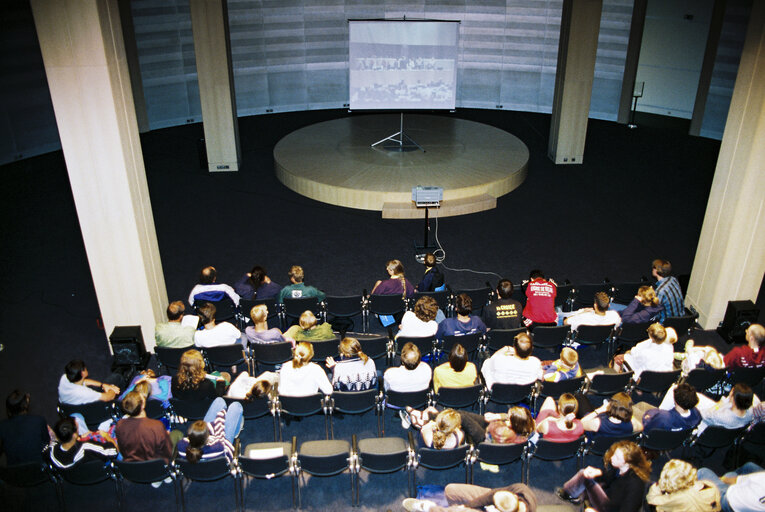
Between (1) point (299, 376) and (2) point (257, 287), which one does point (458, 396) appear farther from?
(2) point (257, 287)

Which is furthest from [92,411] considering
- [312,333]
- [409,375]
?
[409,375]

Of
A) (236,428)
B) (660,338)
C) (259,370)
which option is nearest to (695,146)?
(660,338)

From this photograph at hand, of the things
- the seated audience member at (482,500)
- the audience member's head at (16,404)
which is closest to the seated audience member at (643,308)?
the seated audience member at (482,500)

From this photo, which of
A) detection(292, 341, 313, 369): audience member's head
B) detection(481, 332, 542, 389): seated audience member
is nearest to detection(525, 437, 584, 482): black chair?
detection(481, 332, 542, 389): seated audience member

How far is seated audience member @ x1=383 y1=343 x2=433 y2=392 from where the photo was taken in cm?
589

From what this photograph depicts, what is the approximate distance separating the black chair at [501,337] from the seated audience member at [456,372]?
34.5 inches

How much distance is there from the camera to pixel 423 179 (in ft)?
38.2

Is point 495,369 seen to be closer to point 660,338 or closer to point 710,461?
point 660,338

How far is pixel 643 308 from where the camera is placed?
7172mm

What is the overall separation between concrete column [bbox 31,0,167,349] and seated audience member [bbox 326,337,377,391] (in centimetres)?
290

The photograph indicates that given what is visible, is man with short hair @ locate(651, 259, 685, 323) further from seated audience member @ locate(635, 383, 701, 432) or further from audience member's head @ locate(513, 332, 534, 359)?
Result: audience member's head @ locate(513, 332, 534, 359)

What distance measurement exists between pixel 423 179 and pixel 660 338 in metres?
6.19

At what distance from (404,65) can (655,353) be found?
26.1 feet

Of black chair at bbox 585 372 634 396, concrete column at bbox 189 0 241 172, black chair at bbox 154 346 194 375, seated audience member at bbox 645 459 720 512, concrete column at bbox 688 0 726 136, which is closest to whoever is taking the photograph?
seated audience member at bbox 645 459 720 512
